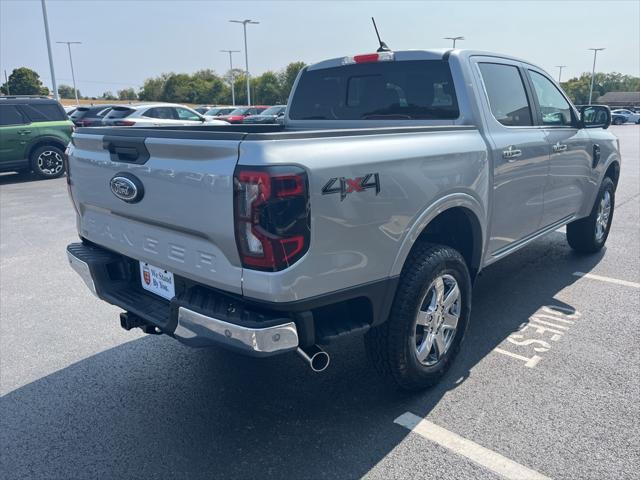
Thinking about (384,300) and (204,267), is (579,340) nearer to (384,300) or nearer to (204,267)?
(384,300)

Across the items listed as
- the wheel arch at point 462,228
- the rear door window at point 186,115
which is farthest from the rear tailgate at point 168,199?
the rear door window at point 186,115

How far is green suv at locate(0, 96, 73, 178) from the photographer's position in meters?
11.9

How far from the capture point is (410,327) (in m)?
2.89

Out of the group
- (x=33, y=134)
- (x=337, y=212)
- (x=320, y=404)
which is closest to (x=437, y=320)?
(x=320, y=404)

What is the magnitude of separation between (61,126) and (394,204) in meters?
12.1

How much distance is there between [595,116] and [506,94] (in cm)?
160

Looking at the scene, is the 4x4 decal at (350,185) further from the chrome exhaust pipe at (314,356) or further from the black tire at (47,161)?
the black tire at (47,161)

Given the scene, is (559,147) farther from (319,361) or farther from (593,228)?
(319,361)

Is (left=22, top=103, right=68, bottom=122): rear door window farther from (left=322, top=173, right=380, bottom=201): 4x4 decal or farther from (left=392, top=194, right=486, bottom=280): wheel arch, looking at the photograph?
(left=322, top=173, right=380, bottom=201): 4x4 decal

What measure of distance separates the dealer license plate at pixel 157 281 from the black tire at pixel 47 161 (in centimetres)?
1115

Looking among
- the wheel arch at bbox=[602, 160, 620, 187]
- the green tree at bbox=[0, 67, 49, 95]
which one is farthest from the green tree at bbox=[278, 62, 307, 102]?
the wheel arch at bbox=[602, 160, 620, 187]

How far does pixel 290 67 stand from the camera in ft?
236

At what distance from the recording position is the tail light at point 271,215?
2.16 meters

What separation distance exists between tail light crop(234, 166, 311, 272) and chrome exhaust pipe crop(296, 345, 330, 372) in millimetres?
489
